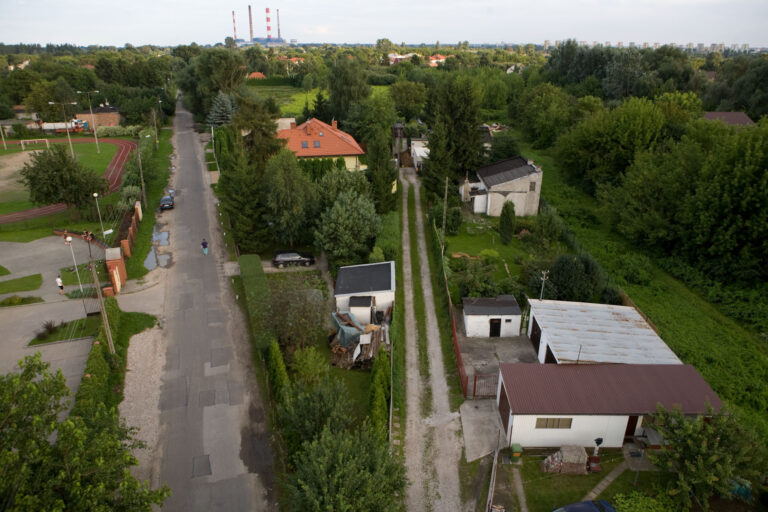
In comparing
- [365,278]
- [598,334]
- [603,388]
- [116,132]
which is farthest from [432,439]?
[116,132]

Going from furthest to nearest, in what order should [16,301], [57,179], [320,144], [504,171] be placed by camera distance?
[320,144], [504,171], [57,179], [16,301]

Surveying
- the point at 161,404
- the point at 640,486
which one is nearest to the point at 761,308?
the point at 640,486

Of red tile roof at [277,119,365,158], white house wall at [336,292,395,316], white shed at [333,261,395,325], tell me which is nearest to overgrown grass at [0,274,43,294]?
white shed at [333,261,395,325]

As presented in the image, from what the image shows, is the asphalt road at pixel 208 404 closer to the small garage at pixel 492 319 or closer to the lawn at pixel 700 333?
the small garage at pixel 492 319

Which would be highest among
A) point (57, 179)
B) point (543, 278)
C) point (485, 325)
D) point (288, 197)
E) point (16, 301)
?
point (288, 197)

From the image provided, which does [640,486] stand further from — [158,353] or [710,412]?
[158,353]

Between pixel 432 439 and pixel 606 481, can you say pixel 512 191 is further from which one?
pixel 606 481
